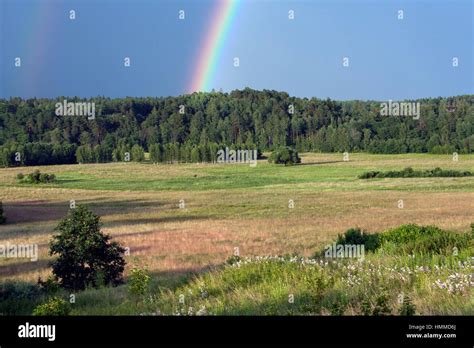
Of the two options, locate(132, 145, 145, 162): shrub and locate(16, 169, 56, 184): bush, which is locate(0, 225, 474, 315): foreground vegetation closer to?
locate(16, 169, 56, 184): bush

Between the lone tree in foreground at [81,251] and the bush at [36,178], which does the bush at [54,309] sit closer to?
the lone tree in foreground at [81,251]

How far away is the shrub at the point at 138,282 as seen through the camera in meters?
5.85

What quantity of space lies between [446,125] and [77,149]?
7.49m

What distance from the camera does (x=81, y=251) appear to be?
6.81m

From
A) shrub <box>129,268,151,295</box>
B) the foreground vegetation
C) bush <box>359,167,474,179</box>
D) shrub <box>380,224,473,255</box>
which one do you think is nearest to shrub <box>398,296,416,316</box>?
the foreground vegetation

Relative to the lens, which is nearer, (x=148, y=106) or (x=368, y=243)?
(x=368, y=243)

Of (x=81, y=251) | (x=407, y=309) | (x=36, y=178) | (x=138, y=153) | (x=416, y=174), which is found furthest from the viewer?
(x=416, y=174)

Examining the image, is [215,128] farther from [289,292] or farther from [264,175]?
[289,292]

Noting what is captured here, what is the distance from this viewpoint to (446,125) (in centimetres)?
1026

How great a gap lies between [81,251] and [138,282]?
1328mm

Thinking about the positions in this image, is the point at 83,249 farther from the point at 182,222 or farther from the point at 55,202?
the point at 182,222

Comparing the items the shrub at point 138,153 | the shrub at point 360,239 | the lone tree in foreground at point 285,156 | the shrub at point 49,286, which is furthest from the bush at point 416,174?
the shrub at point 49,286

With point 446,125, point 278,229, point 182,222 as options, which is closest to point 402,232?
point 278,229

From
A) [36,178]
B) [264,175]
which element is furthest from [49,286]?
[264,175]
